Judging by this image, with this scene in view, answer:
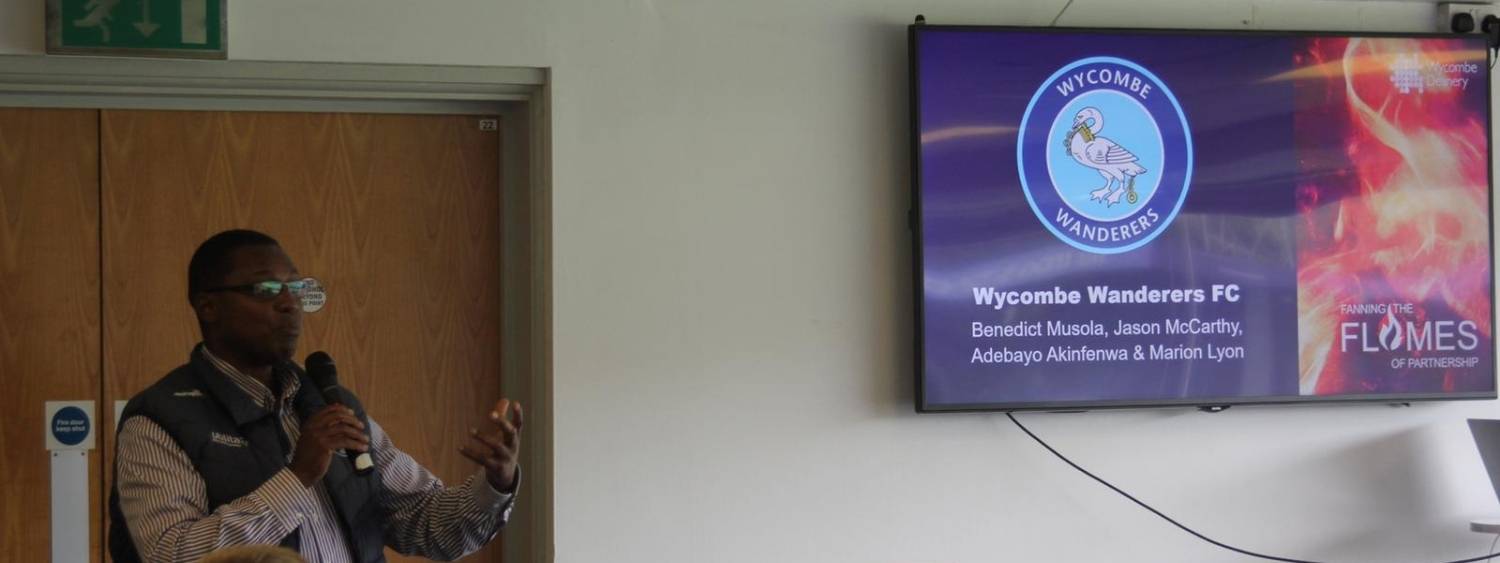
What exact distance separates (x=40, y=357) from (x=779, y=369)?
192 centimetres

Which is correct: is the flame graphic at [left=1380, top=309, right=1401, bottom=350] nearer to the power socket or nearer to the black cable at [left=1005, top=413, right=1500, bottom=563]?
the black cable at [left=1005, top=413, right=1500, bottom=563]

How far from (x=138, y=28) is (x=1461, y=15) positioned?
3634 millimetres

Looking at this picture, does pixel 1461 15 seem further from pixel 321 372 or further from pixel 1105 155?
pixel 321 372

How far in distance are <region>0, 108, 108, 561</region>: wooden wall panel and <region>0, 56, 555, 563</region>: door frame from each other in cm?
11

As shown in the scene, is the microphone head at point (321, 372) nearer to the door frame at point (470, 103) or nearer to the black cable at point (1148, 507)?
the door frame at point (470, 103)

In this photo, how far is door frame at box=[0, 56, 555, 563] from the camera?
360 centimetres

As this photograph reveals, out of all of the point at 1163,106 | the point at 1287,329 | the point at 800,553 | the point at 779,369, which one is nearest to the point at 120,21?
the point at 779,369

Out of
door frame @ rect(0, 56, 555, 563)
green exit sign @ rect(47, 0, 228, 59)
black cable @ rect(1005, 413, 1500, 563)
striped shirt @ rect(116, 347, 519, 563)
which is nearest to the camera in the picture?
striped shirt @ rect(116, 347, 519, 563)

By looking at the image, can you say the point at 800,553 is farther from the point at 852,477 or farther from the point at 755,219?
the point at 755,219

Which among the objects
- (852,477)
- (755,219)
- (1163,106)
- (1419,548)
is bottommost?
(1419,548)

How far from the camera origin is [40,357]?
3.71m

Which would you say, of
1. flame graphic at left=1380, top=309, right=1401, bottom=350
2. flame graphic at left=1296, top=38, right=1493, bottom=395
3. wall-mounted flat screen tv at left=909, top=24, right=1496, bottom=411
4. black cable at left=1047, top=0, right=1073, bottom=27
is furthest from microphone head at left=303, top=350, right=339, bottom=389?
flame graphic at left=1380, top=309, right=1401, bottom=350

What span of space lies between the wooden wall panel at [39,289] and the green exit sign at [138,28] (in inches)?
11.5

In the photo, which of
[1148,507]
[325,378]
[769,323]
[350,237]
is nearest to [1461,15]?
[1148,507]
